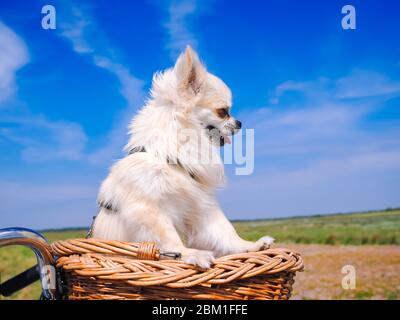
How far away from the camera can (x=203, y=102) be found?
1986mm

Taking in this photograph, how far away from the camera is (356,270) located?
16.7ft

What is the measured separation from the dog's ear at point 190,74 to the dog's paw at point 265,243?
0.76m

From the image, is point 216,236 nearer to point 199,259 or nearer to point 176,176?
point 176,176

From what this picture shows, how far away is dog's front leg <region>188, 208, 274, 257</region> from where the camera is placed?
1835 mm

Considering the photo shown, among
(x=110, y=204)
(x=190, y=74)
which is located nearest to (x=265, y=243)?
(x=110, y=204)

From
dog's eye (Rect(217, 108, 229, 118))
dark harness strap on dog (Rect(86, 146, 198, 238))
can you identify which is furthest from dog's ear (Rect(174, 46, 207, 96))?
dark harness strap on dog (Rect(86, 146, 198, 238))

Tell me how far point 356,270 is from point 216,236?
3.85 metres

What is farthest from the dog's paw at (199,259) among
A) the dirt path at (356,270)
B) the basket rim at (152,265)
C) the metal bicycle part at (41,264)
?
the dirt path at (356,270)

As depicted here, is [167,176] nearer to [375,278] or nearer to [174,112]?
[174,112]

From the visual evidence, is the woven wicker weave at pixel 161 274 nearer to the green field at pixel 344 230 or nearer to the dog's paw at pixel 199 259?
the dog's paw at pixel 199 259

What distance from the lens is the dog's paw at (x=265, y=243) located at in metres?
1.71
